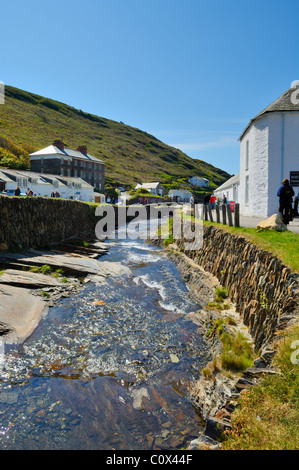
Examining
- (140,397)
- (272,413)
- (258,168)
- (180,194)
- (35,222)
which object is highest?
(180,194)

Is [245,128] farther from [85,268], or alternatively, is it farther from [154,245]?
[85,268]

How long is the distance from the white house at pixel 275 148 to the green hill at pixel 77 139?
64.8m

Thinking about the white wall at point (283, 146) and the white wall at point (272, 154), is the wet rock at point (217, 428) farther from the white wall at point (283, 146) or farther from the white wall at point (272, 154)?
the white wall at point (283, 146)

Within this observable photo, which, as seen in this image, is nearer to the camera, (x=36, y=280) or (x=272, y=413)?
(x=272, y=413)

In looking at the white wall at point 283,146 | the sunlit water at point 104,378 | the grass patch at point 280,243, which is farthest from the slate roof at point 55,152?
the grass patch at point 280,243

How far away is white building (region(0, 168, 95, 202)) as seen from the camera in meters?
41.5

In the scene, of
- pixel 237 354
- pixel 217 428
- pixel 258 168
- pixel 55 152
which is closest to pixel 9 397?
pixel 217 428

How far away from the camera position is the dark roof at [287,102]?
21.2 m

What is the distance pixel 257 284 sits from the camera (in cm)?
861

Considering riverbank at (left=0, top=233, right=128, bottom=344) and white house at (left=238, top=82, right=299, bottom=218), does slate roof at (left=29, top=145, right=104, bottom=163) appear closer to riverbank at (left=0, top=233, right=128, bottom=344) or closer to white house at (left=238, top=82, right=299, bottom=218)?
riverbank at (left=0, top=233, right=128, bottom=344)

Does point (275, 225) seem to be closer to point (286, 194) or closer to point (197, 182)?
point (286, 194)

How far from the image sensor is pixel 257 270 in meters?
8.91

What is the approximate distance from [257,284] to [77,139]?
14881 cm

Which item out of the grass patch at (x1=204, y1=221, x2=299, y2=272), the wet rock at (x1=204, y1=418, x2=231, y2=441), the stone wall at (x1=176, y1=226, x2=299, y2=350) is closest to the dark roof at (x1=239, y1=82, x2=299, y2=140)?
the stone wall at (x1=176, y1=226, x2=299, y2=350)
